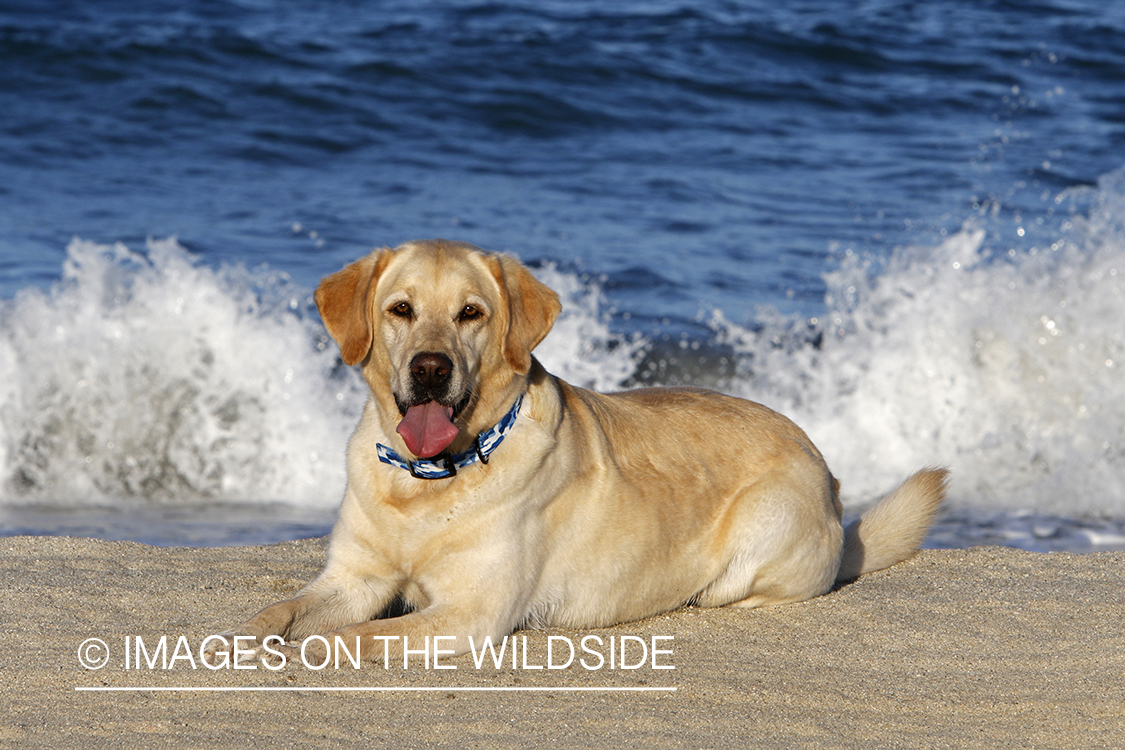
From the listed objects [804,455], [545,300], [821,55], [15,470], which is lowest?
[15,470]

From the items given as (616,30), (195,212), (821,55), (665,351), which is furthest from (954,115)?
(195,212)

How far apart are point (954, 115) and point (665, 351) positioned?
8.24 m

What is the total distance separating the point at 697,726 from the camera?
127 inches

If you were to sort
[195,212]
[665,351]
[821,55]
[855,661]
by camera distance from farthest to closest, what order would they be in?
[821,55], [195,212], [665,351], [855,661]

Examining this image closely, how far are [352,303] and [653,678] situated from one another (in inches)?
60.5

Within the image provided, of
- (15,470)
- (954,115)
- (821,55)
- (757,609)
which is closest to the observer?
(757,609)

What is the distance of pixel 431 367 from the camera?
361 cm

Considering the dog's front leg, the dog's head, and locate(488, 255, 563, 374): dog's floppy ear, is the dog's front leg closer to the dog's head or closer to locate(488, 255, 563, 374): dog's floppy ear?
the dog's head

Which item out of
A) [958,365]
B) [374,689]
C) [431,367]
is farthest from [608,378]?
[374,689]

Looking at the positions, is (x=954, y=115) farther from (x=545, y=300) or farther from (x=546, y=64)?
(x=545, y=300)

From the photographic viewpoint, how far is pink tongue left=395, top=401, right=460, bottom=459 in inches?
145

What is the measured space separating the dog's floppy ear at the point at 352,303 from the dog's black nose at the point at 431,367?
330mm

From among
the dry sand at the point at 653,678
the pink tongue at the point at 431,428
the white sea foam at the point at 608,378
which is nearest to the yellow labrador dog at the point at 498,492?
the pink tongue at the point at 431,428

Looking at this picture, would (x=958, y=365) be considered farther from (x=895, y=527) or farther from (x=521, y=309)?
(x=521, y=309)
